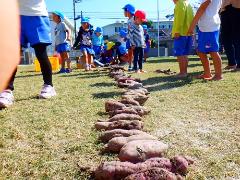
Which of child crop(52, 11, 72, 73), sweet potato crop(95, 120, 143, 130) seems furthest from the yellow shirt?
child crop(52, 11, 72, 73)

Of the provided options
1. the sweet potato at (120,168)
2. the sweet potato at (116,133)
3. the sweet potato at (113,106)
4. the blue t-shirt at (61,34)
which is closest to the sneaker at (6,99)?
the sweet potato at (113,106)

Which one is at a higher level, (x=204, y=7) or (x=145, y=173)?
(x=204, y=7)

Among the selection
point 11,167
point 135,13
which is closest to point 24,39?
point 11,167

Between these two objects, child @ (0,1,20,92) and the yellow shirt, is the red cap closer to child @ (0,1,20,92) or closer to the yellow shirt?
the yellow shirt

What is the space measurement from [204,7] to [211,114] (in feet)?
9.01

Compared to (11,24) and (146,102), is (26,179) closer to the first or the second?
(11,24)

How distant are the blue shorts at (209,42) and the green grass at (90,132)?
1271 millimetres

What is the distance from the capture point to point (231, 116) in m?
3.06

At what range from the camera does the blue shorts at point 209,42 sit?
5.46 metres

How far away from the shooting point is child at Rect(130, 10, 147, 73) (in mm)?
8375

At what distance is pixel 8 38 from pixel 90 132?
1906mm

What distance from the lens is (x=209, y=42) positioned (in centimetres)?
550

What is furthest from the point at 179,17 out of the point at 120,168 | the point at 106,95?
the point at 120,168

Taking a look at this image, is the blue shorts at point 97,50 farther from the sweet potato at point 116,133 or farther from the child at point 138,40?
the sweet potato at point 116,133
